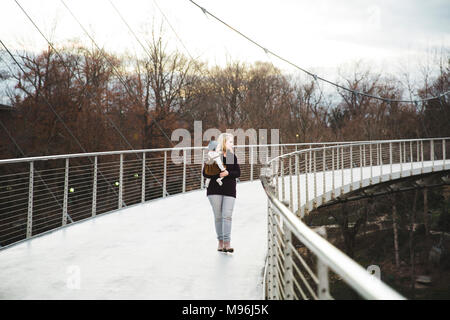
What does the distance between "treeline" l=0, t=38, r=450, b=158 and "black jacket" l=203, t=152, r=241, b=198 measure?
→ 17.1m

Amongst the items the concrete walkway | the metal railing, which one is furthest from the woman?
the metal railing

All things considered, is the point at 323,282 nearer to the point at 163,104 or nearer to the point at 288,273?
the point at 288,273

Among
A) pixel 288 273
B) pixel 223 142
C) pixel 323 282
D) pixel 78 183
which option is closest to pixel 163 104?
pixel 78 183

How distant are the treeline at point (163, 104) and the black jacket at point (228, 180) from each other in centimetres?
1706

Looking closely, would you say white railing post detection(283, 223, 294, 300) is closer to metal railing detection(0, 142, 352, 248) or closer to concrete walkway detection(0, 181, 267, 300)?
concrete walkway detection(0, 181, 267, 300)

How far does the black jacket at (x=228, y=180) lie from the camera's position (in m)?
4.60

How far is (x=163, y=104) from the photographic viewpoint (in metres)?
27.0

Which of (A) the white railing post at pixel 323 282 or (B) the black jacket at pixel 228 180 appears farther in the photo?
(B) the black jacket at pixel 228 180

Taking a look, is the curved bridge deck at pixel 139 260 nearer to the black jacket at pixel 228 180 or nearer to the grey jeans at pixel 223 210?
the grey jeans at pixel 223 210

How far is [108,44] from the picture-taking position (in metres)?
27.8

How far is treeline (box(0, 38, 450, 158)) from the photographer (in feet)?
71.5

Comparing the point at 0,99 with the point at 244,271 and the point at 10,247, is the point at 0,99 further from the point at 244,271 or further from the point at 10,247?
the point at 244,271

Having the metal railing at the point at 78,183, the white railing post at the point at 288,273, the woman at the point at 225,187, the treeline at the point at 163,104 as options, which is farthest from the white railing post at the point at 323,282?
the treeline at the point at 163,104
